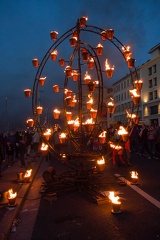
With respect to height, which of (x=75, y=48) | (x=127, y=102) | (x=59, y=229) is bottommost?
(x=59, y=229)

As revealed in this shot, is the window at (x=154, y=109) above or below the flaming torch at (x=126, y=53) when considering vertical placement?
above

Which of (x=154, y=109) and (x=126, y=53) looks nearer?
(x=126, y=53)

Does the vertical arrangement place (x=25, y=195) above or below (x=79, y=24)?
below

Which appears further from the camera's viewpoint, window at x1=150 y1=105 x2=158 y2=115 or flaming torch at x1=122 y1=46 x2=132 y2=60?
window at x1=150 y1=105 x2=158 y2=115

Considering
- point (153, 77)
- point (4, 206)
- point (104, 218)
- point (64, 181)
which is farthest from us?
point (153, 77)

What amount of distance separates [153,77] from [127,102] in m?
16.5

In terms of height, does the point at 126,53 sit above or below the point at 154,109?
below

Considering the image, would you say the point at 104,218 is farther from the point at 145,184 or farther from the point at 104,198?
the point at 145,184

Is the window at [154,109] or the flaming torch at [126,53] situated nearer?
the flaming torch at [126,53]

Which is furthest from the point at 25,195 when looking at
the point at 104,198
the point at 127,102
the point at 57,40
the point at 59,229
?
the point at 127,102

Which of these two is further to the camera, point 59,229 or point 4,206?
point 4,206

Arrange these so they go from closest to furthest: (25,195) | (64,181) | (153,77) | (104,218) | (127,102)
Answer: (104,218) → (25,195) → (64,181) → (153,77) → (127,102)

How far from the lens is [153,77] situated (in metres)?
57.2

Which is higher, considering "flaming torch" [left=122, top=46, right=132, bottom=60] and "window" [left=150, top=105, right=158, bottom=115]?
"window" [left=150, top=105, right=158, bottom=115]
